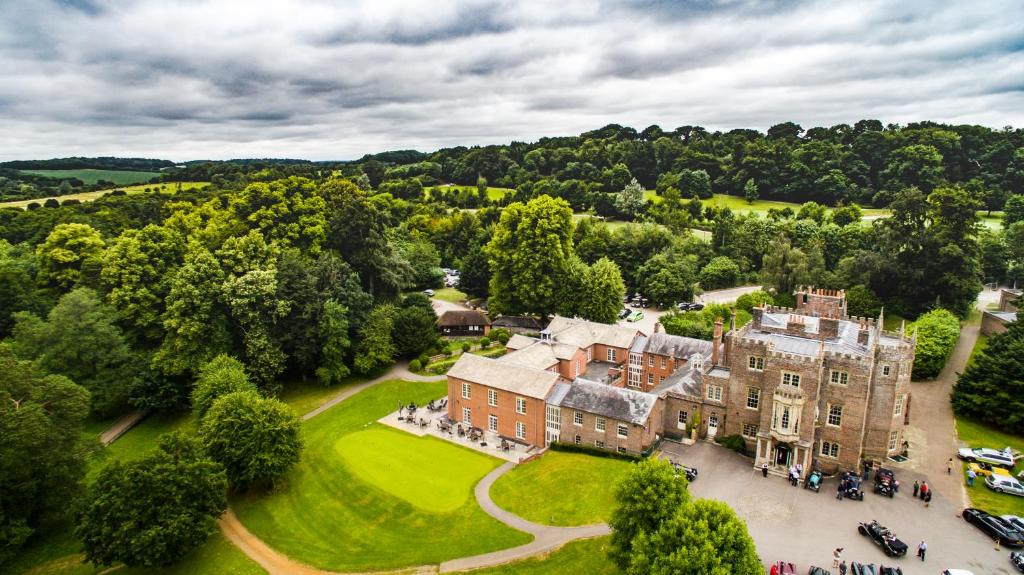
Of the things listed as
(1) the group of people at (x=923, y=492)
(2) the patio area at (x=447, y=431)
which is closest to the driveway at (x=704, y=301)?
(2) the patio area at (x=447, y=431)

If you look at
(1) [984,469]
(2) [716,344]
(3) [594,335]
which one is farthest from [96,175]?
(1) [984,469]

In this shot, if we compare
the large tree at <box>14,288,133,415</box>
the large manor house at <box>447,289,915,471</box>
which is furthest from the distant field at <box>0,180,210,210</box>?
the large manor house at <box>447,289,915,471</box>

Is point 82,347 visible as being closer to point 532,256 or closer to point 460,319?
point 460,319

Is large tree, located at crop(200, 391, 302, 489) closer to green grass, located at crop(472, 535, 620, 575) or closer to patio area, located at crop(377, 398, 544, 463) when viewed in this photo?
patio area, located at crop(377, 398, 544, 463)

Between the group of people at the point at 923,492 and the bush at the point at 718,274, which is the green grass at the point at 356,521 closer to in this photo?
the group of people at the point at 923,492

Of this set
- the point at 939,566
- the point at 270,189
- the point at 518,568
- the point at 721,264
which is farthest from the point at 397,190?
the point at 939,566
